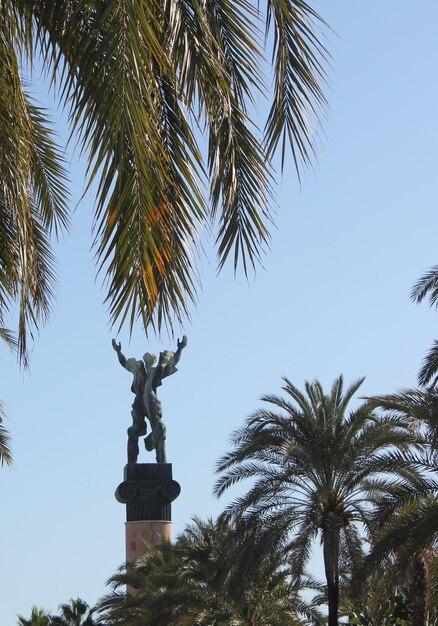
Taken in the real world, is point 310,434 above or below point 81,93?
above

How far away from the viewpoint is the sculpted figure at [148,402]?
51.1 metres

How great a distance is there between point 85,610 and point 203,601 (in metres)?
13.6

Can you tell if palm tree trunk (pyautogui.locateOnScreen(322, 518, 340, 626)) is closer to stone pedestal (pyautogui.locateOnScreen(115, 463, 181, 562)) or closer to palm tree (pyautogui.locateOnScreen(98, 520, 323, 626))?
palm tree (pyautogui.locateOnScreen(98, 520, 323, 626))

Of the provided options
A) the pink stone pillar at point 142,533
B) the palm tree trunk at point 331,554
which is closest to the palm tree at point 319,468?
the palm tree trunk at point 331,554

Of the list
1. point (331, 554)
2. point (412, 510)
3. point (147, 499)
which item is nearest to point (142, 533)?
point (147, 499)

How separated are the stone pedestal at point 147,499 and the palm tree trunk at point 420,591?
22.4 metres

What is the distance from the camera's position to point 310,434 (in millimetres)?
28375

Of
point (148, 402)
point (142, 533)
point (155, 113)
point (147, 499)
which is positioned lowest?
point (155, 113)

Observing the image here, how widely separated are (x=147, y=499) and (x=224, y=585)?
64.7 feet

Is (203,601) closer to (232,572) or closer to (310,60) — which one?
(232,572)

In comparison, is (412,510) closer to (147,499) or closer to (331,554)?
(331,554)

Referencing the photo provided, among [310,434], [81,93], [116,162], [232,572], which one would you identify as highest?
[310,434]

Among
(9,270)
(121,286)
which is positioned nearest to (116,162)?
(121,286)

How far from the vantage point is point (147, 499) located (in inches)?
1966
